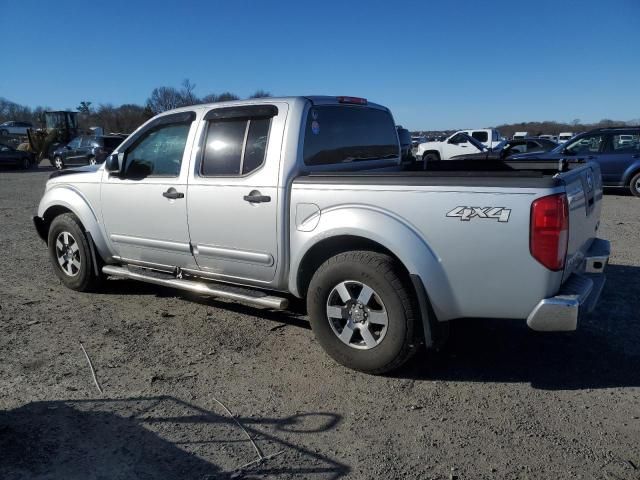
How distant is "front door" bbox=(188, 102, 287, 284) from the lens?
4137 millimetres

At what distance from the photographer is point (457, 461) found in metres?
2.81

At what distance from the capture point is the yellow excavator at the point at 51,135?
3372 cm

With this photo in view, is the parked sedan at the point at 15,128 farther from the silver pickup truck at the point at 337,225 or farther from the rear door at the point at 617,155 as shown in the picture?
the silver pickup truck at the point at 337,225

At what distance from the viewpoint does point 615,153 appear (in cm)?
1330

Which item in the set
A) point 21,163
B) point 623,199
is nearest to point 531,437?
point 623,199

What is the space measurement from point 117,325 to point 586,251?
3890mm

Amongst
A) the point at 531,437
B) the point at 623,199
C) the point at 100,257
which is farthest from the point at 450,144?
the point at 531,437

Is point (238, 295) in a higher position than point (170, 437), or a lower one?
higher

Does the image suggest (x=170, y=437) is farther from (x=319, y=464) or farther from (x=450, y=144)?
(x=450, y=144)

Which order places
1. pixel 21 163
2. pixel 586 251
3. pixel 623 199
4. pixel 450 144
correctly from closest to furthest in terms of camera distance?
pixel 586 251 < pixel 623 199 < pixel 450 144 < pixel 21 163

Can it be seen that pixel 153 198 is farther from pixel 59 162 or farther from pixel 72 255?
pixel 59 162

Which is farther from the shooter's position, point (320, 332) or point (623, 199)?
point (623, 199)

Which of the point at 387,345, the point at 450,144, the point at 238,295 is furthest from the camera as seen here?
the point at 450,144

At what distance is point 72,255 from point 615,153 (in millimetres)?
12652
